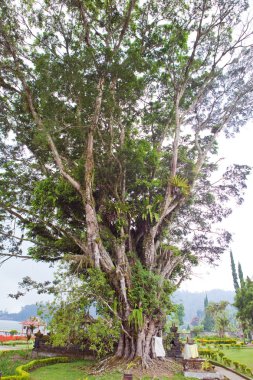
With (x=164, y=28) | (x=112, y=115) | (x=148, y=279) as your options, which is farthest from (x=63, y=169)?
(x=164, y=28)

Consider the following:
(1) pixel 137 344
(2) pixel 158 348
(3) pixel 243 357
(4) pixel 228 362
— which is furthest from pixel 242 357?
(1) pixel 137 344

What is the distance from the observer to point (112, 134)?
1134cm

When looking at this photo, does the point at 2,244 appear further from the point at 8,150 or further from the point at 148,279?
the point at 148,279

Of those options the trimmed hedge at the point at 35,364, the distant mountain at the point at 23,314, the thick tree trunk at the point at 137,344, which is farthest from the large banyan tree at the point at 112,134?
the distant mountain at the point at 23,314

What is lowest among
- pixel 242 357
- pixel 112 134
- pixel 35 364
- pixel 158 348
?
pixel 242 357

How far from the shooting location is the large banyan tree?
9.39 m

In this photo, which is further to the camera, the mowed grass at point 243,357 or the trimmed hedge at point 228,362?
the mowed grass at point 243,357

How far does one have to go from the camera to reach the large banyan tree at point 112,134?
30.8ft

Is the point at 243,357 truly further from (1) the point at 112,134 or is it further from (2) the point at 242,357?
(1) the point at 112,134

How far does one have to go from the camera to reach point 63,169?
977 cm

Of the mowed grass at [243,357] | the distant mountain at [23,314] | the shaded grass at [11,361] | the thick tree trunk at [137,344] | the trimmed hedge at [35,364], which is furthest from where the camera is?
the distant mountain at [23,314]

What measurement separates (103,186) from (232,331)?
32546mm

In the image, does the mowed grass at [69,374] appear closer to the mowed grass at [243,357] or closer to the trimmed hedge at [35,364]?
the trimmed hedge at [35,364]

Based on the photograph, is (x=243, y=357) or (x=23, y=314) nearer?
(x=243, y=357)
